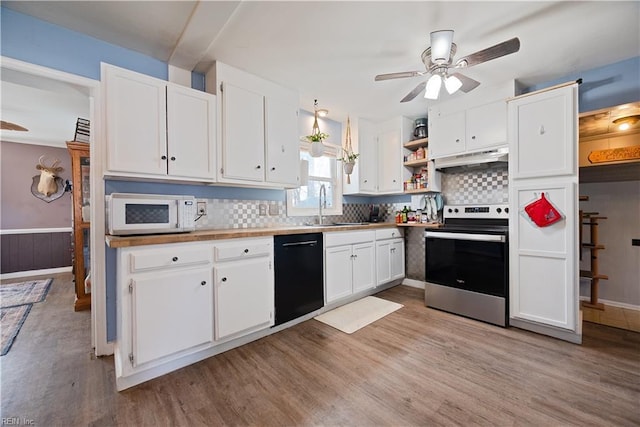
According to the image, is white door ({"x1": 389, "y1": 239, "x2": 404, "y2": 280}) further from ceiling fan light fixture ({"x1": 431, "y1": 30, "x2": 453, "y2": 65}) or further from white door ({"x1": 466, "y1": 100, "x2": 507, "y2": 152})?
ceiling fan light fixture ({"x1": 431, "y1": 30, "x2": 453, "y2": 65})

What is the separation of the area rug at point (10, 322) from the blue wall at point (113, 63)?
38.3 inches

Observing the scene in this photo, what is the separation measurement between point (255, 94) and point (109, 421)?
260 cm

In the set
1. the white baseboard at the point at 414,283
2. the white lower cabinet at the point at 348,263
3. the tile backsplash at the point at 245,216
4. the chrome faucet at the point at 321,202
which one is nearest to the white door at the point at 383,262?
the white lower cabinet at the point at 348,263

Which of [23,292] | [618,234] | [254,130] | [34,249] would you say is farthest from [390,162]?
[34,249]

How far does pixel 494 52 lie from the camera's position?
5.88ft

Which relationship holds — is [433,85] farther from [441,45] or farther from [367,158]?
[367,158]

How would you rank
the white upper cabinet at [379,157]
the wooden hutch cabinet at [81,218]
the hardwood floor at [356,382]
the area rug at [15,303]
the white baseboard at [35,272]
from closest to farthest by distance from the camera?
the hardwood floor at [356,382] < the area rug at [15,303] < the wooden hutch cabinet at [81,218] < the white upper cabinet at [379,157] < the white baseboard at [35,272]

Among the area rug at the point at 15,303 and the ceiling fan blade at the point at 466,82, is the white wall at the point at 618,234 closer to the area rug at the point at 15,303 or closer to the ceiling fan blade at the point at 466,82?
the ceiling fan blade at the point at 466,82

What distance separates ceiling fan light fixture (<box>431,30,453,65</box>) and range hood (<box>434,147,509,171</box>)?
143cm

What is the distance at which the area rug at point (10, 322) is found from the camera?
2.26 m

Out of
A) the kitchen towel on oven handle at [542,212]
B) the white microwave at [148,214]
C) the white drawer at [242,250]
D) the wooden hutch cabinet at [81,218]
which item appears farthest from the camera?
the wooden hutch cabinet at [81,218]

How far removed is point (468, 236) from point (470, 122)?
1.33 meters

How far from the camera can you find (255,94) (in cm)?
260

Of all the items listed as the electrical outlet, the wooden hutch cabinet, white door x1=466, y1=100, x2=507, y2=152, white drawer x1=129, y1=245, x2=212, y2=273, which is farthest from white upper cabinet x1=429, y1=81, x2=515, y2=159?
the wooden hutch cabinet
